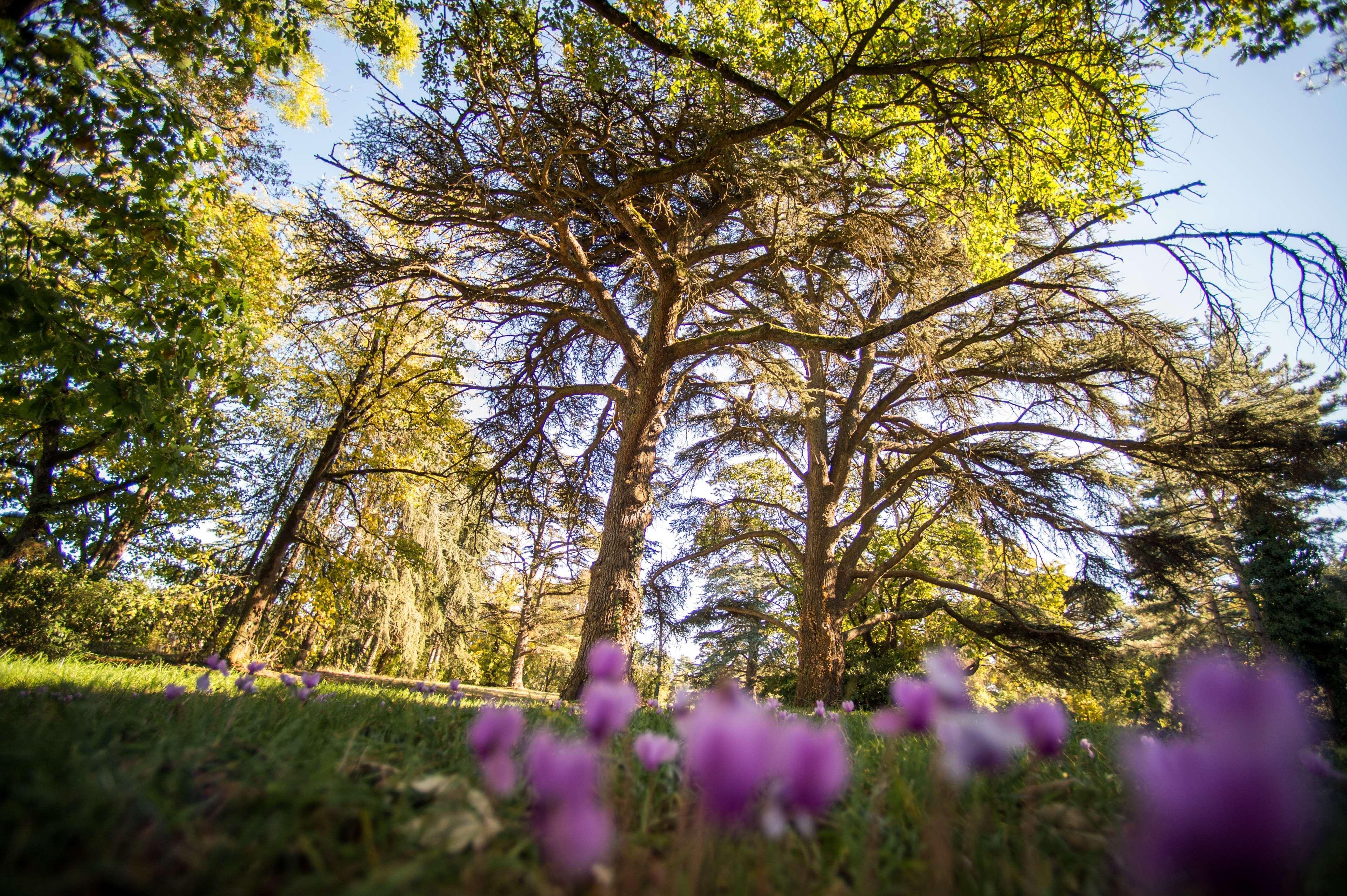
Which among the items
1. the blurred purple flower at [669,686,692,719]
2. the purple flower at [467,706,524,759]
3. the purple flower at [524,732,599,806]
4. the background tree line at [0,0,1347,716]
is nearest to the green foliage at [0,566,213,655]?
the background tree line at [0,0,1347,716]

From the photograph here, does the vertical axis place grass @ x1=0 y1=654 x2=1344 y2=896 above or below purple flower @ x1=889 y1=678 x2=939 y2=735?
below

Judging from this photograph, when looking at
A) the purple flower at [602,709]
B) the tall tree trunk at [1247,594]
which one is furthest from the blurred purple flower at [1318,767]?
the tall tree trunk at [1247,594]

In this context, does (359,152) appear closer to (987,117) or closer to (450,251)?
(450,251)

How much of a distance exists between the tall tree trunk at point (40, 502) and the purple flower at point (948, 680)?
1454 centimetres

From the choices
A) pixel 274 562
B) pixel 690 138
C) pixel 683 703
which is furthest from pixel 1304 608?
pixel 274 562

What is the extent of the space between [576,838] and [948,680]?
78cm

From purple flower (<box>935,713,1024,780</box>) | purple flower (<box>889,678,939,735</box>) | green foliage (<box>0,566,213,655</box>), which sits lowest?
green foliage (<box>0,566,213,655</box>)

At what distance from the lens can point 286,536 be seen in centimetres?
1012

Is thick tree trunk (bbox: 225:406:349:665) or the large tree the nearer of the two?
the large tree

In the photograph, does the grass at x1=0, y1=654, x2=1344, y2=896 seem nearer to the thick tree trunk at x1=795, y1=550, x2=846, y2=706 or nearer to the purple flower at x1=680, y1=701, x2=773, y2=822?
the purple flower at x1=680, y1=701, x2=773, y2=822

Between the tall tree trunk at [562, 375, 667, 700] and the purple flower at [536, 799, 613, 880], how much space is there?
5.67 m

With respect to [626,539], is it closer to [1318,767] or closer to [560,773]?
[1318,767]

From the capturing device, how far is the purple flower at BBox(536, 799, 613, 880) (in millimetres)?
660

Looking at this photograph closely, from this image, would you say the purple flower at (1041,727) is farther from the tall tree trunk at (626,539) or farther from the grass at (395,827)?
the tall tree trunk at (626,539)
